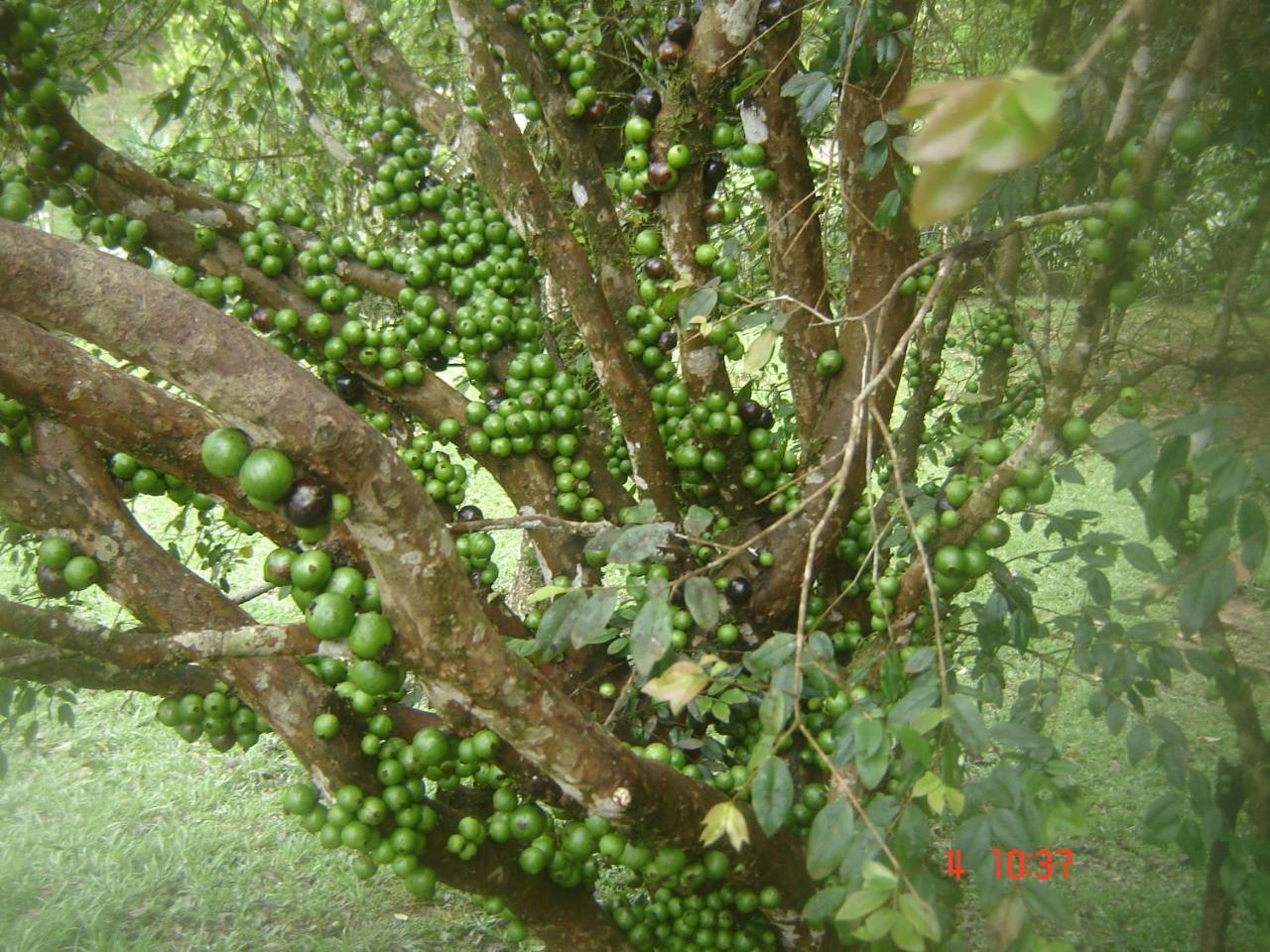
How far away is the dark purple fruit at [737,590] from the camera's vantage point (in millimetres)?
2648

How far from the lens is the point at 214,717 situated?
2.16m

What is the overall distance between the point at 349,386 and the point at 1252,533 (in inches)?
93.8

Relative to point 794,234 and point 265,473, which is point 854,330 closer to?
point 794,234

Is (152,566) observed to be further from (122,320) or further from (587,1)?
(587,1)

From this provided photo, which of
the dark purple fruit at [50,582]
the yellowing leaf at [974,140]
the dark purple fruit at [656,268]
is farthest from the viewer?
the dark purple fruit at [656,268]

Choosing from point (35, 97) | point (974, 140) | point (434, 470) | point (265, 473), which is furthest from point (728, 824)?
point (35, 97)

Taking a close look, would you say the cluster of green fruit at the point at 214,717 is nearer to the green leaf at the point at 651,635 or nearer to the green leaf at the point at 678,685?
the green leaf at the point at 651,635

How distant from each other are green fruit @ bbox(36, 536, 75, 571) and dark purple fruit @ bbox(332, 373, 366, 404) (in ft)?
3.64

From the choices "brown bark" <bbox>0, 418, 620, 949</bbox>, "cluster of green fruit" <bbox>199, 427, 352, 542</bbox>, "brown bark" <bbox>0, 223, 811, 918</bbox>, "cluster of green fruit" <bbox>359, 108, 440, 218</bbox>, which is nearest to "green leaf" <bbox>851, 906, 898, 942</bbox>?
"brown bark" <bbox>0, 223, 811, 918</bbox>

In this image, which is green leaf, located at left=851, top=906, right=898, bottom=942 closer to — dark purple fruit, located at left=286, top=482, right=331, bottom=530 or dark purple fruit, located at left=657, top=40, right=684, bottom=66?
dark purple fruit, located at left=286, top=482, right=331, bottom=530

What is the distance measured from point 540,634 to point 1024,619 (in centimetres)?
113

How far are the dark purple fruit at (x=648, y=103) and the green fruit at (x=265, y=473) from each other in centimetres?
171

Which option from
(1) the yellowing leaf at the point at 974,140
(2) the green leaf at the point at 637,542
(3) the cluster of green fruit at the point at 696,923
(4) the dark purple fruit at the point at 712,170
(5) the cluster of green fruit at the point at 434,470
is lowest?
(3) the cluster of green fruit at the point at 696,923

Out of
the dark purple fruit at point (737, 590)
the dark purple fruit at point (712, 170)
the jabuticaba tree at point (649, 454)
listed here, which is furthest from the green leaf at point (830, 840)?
the dark purple fruit at point (712, 170)
